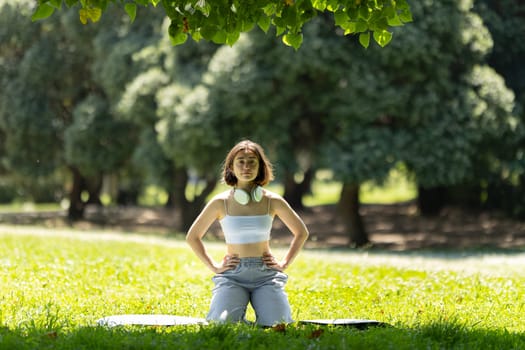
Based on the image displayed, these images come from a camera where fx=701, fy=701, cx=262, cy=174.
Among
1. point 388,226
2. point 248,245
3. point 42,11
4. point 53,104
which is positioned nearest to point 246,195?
point 248,245

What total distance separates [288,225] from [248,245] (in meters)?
0.42

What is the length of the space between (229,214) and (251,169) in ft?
1.35

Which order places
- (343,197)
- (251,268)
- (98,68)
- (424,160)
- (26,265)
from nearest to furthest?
1. (251,268)
2. (26,265)
3. (424,160)
4. (343,197)
5. (98,68)

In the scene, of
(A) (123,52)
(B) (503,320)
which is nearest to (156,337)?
(B) (503,320)

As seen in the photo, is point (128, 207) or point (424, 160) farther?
point (128, 207)

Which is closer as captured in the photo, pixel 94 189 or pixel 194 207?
pixel 194 207

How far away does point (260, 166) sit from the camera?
19.3ft

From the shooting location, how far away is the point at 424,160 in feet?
59.8

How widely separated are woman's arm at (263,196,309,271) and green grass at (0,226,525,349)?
509 mm

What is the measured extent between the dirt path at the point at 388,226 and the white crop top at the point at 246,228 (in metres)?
15.8

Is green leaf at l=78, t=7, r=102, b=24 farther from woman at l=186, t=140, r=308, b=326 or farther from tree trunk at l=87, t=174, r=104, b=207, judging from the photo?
tree trunk at l=87, t=174, r=104, b=207

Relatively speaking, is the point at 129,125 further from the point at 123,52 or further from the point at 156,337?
the point at 156,337

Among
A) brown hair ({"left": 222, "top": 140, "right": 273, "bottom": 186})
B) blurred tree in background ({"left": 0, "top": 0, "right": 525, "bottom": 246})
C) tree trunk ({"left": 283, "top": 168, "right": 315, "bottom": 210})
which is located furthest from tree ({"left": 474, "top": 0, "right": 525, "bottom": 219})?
brown hair ({"left": 222, "top": 140, "right": 273, "bottom": 186})

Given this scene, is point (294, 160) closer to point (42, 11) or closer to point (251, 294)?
point (251, 294)
